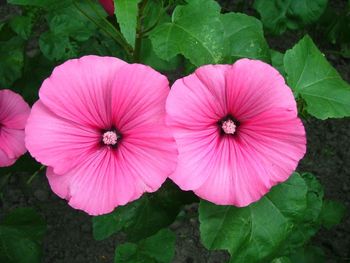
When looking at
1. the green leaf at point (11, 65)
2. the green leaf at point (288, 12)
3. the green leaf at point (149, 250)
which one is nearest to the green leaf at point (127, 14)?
the green leaf at point (11, 65)

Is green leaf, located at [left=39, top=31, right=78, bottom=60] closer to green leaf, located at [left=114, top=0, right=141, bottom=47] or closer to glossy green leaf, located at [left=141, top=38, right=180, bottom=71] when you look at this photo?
glossy green leaf, located at [left=141, top=38, right=180, bottom=71]

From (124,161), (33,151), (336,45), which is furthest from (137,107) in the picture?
(336,45)

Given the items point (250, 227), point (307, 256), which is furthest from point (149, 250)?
point (307, 256)

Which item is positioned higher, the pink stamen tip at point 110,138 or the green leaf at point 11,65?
the pink stamen tip at point 110,138

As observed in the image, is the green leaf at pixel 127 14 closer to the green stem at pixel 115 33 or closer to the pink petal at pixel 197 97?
the pink petal at pixel 197 97

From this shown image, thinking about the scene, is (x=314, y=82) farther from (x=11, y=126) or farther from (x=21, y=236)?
(x=21, y=236)

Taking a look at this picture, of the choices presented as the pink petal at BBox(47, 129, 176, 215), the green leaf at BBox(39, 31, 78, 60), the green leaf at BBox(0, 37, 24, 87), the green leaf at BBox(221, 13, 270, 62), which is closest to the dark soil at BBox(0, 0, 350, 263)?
the green leaf at BBox(0, 37, 24, 87)

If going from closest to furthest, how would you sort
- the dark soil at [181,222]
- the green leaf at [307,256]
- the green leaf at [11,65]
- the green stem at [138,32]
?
the green stem at [138,32] → the green leaf at [11,65] → the green leaf at [307,256] → the dark soil at [181,222]

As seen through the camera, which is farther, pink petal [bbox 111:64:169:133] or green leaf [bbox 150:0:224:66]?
green leaf [bbox 150:0:224:66]

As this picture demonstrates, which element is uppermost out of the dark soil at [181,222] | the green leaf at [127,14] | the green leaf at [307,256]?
the green leaf at [127,14]
